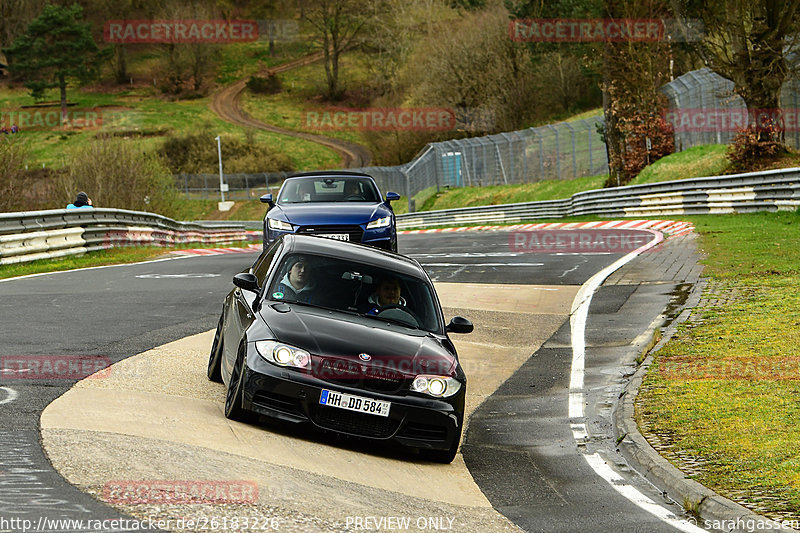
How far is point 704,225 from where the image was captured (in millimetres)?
27750

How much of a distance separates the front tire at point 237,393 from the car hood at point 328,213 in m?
7.77

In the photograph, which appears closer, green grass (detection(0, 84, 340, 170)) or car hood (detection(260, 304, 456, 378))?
car hood (detection(260, 304, 456, 378))

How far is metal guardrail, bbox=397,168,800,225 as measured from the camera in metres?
28.2

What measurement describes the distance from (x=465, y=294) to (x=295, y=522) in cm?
1202

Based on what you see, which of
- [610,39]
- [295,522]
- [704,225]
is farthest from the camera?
[610,39]

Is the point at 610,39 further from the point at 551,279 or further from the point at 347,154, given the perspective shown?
the point at 347,154

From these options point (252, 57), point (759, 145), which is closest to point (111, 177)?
point (759, 145)

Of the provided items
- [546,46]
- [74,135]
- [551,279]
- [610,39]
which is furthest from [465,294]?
[74,135]

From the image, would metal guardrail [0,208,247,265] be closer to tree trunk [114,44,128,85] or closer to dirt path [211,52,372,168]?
dirt path [211,52,372,168]

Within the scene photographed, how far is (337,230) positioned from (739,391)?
7.57 m

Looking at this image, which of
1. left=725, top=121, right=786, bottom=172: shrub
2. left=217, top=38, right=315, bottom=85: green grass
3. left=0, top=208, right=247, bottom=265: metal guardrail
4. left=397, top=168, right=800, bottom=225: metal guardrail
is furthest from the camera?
left=217, top=38, right=315, bottom=85: green grass

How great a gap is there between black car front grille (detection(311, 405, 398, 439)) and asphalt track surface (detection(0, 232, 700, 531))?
77 centimetres

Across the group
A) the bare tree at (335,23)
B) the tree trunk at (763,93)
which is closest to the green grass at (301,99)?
the bare tree at (335,23)

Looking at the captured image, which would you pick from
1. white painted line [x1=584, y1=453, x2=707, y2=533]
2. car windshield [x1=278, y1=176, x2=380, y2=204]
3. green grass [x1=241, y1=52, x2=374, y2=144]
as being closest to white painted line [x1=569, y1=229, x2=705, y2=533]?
white painted line [x1=584, y1=453, x2=707, y2=533]
